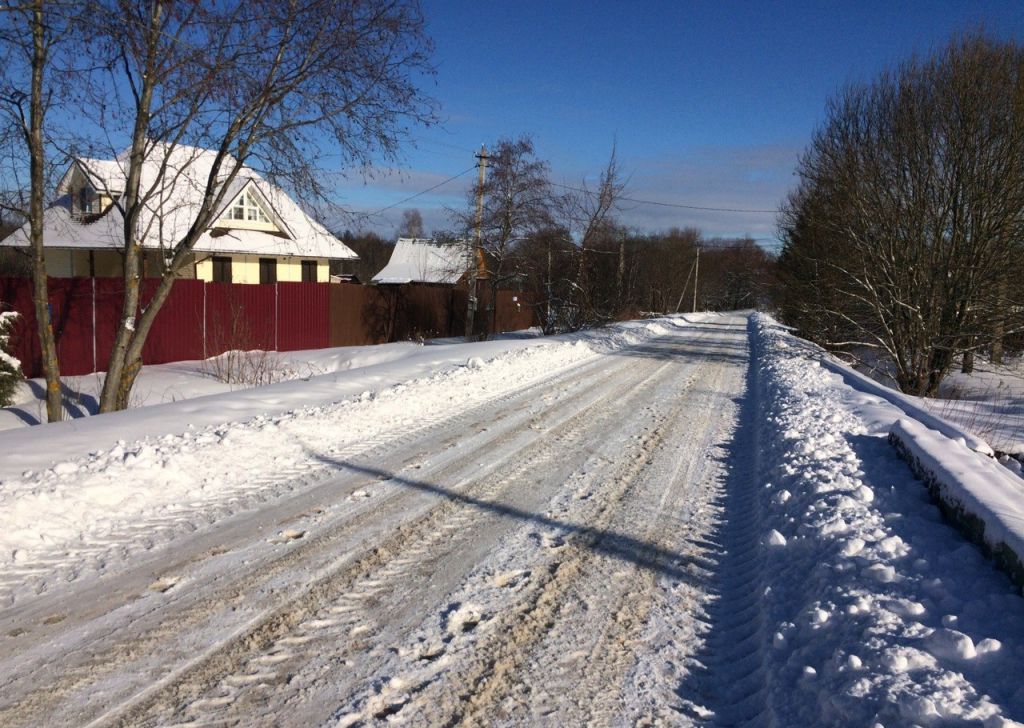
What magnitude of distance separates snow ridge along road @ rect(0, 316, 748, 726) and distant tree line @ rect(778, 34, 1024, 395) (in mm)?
11250

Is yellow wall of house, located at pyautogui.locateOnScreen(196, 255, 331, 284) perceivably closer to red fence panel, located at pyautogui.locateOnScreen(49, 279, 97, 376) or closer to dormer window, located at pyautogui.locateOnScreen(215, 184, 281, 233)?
dormer window, located at pyautogui.locateOnScreen(215, 184, 281, 233)

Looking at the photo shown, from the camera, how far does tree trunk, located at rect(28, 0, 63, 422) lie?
923cm

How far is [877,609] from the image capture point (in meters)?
3.40

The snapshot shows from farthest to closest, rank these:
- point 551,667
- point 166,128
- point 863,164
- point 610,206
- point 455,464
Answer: point 610,206
point 863,164
point 166,128
point 455,464
point 551,667

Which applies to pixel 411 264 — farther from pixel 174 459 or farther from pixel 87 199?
pixel 174 459

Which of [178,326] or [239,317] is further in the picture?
[239,317]

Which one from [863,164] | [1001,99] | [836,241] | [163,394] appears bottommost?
[163,394]

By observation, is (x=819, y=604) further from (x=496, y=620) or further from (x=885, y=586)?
(x=496, y=620)

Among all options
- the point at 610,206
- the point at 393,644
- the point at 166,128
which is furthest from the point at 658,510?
the point at 610,206

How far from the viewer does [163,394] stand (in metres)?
12.8

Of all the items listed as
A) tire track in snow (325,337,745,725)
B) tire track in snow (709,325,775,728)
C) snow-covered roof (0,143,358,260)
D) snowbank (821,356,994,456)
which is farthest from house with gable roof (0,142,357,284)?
tire track in snow (325,337,745,725)

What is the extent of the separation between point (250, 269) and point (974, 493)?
28.6 metres

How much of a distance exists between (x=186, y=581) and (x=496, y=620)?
6.56ft

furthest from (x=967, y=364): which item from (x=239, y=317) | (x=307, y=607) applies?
(x=239, y=317)
